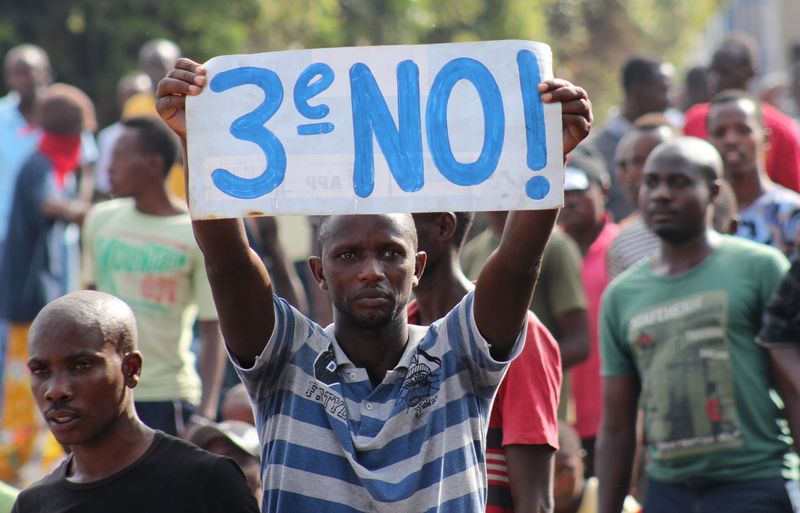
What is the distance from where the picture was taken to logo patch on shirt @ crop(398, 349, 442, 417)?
150 inches

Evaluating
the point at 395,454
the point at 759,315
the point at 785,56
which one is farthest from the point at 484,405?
the point at 785,56

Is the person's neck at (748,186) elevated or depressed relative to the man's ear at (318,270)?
elevated

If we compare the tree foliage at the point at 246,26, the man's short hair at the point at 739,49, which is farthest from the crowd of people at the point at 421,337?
the tree foliage at the point at 246,26

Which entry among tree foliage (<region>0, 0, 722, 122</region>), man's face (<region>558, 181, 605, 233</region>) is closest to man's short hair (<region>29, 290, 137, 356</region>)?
man's face (<region>558, 181, 605, 233</region>)

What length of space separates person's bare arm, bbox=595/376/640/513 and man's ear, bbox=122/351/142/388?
228 cm

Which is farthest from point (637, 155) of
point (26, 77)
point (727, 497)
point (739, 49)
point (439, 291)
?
point (26, 77)

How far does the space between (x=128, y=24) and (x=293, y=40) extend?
3336 mm

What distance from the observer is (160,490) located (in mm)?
3889

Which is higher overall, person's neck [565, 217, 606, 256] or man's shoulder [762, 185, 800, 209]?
man's shoulder [762, 185, 800, 209]

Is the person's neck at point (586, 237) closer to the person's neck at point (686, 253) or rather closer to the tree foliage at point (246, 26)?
the person's neck at point (686, 253)

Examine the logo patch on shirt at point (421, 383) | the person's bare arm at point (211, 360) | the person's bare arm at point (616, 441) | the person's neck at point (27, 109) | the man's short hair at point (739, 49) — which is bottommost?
the person's bare arm at point (616, 441)

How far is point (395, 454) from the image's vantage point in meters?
3.77

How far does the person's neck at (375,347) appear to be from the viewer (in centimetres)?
392

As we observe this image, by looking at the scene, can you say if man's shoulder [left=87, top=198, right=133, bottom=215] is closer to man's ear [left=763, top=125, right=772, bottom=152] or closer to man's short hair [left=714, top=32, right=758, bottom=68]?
man's ear [left=763, top=125, right=772, bottom=152]
